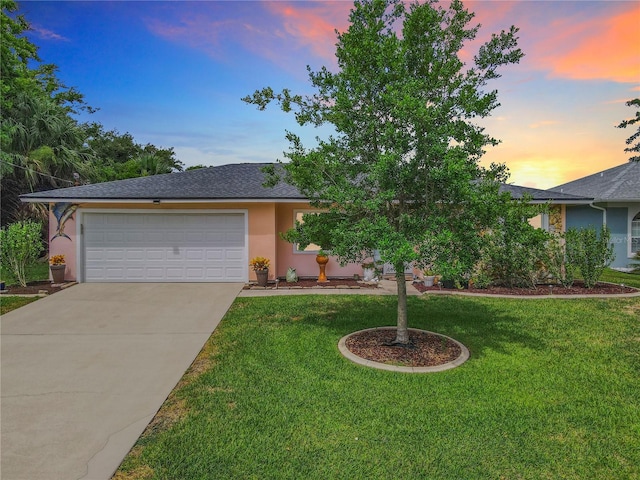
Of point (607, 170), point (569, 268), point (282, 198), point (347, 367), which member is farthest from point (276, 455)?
point (607, 170)

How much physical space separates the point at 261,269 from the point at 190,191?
132 inches

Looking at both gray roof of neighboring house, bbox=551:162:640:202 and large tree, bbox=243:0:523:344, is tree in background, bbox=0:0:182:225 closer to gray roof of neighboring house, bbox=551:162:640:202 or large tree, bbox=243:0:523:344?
large tree, bbox=243:0:523:344

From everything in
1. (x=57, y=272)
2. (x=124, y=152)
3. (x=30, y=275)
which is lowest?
(x=30, y=275)

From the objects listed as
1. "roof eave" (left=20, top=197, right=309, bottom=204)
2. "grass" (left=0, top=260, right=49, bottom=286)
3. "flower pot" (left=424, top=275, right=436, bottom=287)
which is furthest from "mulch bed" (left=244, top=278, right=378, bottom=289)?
"grass" (left=0, top=260, right=49, bottom=286)

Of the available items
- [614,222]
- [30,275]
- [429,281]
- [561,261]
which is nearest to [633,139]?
[614,222]

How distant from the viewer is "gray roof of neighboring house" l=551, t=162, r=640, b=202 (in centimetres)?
1455

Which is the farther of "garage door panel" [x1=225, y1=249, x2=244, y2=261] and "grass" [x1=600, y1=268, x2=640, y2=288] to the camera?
"garage door panel" [x1=225, y1=249, x2=244, y2=261]

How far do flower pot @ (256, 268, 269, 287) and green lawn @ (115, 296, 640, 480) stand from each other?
4.44 m

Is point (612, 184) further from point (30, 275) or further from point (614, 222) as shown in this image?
point (30, 275)

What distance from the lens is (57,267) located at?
10766 millimetres

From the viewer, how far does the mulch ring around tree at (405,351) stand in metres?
4.77

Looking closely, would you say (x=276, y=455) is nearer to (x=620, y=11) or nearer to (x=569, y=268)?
(x=569, y=268)

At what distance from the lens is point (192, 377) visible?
451 centimetres

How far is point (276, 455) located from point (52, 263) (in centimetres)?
1117
